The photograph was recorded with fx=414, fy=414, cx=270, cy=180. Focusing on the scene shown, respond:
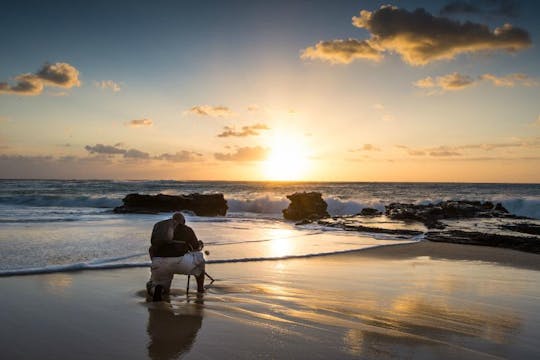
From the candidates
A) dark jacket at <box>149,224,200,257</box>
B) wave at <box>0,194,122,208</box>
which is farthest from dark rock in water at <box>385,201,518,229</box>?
wave at <box>0,194,122,208</box>

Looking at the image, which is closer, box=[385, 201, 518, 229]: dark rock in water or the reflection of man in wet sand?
the reflection of man in wet sand

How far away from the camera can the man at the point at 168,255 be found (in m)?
7.80

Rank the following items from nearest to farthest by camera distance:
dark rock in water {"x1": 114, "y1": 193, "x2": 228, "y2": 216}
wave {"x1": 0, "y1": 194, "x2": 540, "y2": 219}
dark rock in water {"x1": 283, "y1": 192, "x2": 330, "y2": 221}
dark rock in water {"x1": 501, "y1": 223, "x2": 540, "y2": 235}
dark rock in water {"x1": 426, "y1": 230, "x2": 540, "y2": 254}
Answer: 1. dark rock in water {"x1": 426, "y1": 230, "x2": 540, "y2": 254}
2. dark rock in water {"x1": 501, "y1": 223, "x2": 540, "y2": 235}
3. dark rock in water {"x1": 283, "y1": 192, "x2": 330, "y2": 221}
4. dark rock in water {"x1": 114, "y1": 193, "x2": 228, "y2": 216}
5. wave {"x1": 0, "y1": 194, "x2": 540, "y2": 219}

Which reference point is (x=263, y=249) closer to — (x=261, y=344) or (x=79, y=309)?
(x=79, y=309)

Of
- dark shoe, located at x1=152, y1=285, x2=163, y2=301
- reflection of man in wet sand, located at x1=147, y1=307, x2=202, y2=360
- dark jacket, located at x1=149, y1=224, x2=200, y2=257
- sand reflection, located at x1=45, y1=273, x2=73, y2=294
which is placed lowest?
sand reflection, located at x1=45, y1=273, x2=73, y2=294

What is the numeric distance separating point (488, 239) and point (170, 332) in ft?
51.8

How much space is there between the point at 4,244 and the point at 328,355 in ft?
45.9

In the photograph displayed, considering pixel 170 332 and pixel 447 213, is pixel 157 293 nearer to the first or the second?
pixel 170 332

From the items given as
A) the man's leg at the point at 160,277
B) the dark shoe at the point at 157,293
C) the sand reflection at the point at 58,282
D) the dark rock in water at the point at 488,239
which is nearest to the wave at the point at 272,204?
the dark rock in water at the point at 488,239

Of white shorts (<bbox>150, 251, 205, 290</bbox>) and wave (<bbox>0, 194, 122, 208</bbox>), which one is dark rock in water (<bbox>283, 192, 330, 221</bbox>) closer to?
wave (<bbox>0, 194, 122, 208</bbox>)

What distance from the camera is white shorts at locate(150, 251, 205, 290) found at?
7.79 meters

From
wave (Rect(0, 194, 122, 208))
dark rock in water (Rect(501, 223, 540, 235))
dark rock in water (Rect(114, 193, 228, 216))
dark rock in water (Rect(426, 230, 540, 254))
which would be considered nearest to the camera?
dark rock in water (Rect(426, 230, 540, 254))

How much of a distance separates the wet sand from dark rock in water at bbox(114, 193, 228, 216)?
25.8m

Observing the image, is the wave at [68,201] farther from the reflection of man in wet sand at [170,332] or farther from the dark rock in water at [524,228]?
the reflection of man in wet sand at [170,332]
